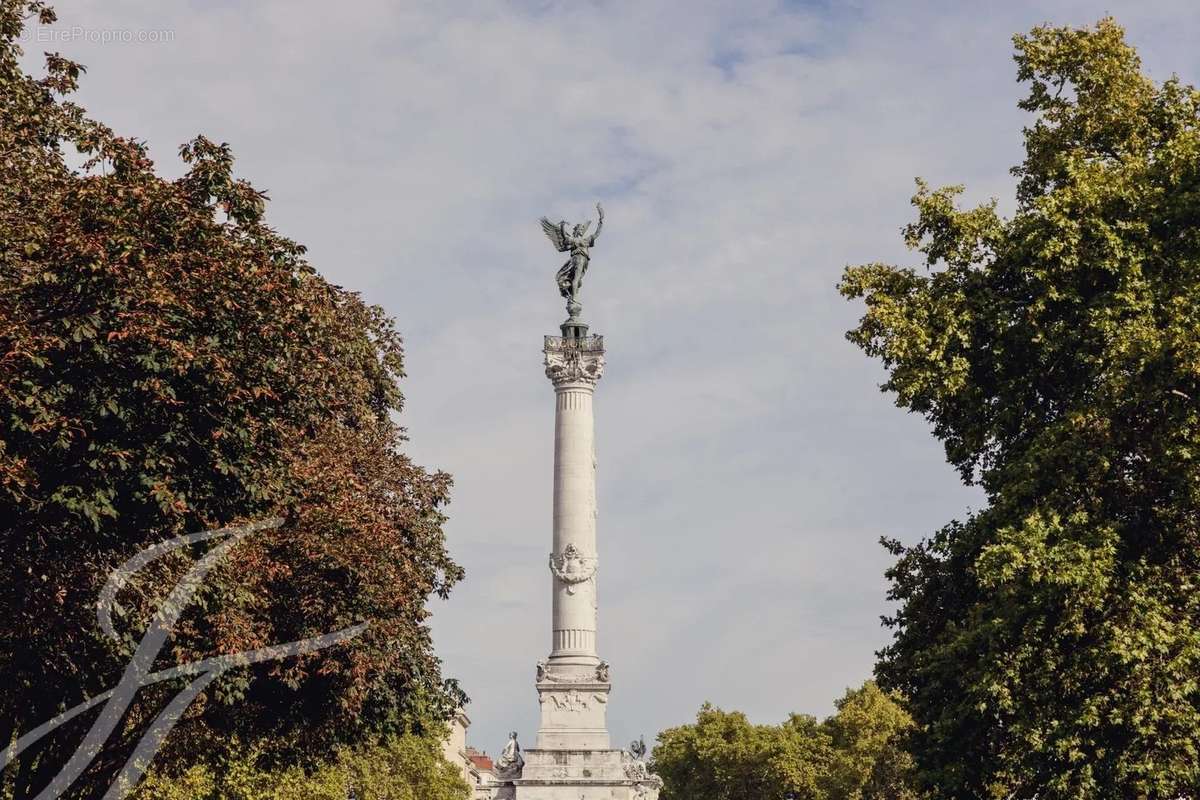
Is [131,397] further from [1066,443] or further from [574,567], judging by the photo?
[574,567]

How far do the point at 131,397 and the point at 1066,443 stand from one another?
572 inches

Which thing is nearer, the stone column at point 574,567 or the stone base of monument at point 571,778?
the stone base of monument at point 571,778

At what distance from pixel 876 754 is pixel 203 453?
244 ft

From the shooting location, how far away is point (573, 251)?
70.6m

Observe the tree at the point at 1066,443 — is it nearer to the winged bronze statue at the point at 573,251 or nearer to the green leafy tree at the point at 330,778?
the green leafy tree at the point at 330,778

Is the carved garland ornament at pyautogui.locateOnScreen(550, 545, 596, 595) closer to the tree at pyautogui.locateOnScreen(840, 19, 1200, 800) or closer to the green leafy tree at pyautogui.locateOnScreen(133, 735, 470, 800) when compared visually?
the green leafy tree at pyautogui.locateOnScreen(133, 735, 470, 800)

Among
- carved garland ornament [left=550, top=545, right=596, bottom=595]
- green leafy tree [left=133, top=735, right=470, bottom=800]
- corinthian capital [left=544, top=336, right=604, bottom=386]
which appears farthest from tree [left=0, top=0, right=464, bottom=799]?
corinthian capital [left=544, top=336, right=604, bottom=386]

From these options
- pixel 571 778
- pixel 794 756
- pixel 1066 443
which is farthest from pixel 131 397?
pixel 794 756

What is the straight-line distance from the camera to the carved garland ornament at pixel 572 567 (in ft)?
204

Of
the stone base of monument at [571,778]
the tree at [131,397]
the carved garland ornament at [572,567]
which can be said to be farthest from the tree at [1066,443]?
the carved garland ornament at [572,567]

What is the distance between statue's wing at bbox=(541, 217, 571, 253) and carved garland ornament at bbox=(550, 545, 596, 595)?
50.0 feet

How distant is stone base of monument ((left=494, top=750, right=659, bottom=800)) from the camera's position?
194 feet

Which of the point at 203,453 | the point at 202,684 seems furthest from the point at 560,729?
the point at 203,453

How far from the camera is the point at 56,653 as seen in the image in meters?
22.3
